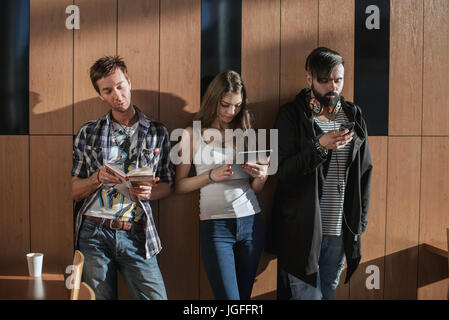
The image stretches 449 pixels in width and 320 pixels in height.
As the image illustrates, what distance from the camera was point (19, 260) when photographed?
8.00ft

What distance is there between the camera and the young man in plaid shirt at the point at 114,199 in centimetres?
205

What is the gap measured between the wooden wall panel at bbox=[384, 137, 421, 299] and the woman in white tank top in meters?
1.03

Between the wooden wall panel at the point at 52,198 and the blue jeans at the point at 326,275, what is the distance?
1426mm

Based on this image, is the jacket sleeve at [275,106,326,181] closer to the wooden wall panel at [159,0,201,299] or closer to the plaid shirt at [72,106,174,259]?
A: the wooden wall panel at [159,0,201,299]

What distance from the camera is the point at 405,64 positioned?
8.68 feet

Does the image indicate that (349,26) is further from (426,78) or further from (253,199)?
(253,199)

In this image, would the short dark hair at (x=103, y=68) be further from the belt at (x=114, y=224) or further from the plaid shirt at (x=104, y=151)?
the belt at (x=114, y=224)

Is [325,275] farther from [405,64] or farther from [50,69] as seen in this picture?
[50,69]

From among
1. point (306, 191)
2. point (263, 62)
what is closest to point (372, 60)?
point (263, 62)

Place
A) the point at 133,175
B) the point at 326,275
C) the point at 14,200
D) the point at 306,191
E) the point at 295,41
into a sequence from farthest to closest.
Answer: the point at 295,41 < the point at 14,200 < the point at 326,275 < the point at 306,191 < the point at 133,175

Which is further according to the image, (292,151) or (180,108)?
(180,108)

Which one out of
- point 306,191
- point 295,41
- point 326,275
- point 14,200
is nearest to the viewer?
point 306,191

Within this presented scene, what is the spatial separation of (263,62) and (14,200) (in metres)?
1.81

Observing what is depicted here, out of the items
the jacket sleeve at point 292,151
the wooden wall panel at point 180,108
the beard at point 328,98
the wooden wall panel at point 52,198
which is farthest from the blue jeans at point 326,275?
the wooden wall panel at point 52,198
